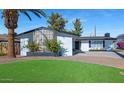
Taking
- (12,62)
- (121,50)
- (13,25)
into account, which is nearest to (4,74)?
(12,62)

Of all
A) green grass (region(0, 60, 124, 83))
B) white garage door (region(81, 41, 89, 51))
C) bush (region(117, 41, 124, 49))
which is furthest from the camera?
white garage door (region(81, 41, 89, 51))

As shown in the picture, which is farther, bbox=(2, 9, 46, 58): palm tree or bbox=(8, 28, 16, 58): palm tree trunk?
bbox=(8, 28, 16, 58): palm tree trunk

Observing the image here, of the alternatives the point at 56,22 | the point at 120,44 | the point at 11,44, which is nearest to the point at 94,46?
the point at 120,44

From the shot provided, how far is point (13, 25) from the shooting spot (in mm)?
11469

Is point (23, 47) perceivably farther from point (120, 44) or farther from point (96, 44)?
point (120, 44)

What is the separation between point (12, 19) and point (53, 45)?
128 cm

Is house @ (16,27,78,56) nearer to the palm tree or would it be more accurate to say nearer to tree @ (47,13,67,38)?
tree @ (47,13,67,38)

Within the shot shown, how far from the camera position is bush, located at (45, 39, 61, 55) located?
Answer: 1160cm

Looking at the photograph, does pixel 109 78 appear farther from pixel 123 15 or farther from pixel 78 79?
pixel 123 15

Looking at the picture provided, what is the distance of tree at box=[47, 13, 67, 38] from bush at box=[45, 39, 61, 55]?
168 mm

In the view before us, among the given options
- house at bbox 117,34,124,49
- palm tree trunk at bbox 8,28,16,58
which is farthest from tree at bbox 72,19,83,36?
palm tree trunk at bbox 8,28,16,58

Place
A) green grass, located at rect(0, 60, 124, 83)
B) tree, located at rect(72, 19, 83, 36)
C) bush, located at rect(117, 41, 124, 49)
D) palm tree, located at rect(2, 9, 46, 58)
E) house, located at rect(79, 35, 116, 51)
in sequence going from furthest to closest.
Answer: house, located at rect(79, 35, 116, 51) < bush, located at rect(117, 41, 124, 49) < tree, located at rect(72, 19, 83, 36) < palm tree, located at rect(2, 9, 46, 58) < green grass, located at rect(0, 60, 124, 83)

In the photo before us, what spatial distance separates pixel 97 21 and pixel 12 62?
246cm
